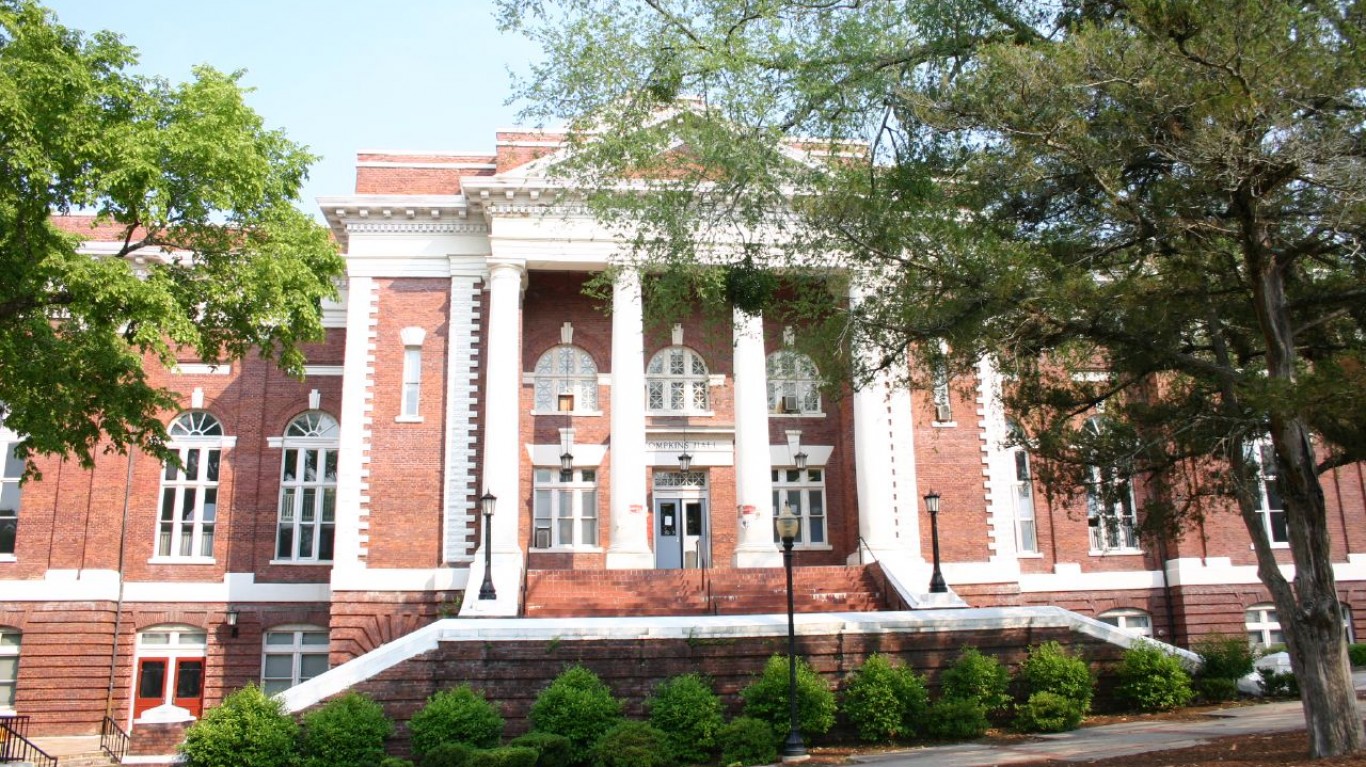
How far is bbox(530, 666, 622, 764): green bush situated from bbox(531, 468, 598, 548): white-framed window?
12.0 m

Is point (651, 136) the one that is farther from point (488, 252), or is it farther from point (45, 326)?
point (488, 252)

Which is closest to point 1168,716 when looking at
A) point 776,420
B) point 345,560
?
point 776,420

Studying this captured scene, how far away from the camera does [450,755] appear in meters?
15.8

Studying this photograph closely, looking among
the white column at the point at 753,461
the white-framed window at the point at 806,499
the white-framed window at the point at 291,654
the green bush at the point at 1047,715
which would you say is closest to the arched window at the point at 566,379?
the white column at the point at 753,461

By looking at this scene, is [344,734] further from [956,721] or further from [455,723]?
[956,721]

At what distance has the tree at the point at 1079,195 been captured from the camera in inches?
446

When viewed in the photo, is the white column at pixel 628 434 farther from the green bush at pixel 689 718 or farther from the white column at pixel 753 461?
the green bush at pixel 689 718

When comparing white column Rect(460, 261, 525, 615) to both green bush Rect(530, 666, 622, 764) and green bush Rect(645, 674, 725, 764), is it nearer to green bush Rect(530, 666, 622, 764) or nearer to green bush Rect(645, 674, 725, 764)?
green bush Rect(530, 666, 622, 764)

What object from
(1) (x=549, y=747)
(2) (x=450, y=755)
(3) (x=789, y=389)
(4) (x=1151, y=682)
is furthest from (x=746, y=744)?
(3) (x=789, y=389)

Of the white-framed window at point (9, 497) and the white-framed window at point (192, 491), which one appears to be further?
the white-framed window at point (192, 491)

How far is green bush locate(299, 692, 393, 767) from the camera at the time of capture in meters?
16.4

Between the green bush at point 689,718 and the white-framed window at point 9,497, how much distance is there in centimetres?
2022

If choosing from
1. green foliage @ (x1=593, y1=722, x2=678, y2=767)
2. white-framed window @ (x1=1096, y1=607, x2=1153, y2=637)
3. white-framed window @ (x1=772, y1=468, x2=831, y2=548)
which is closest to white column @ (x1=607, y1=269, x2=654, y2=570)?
white-framed window @ (x1=772, y1=468, x2=831, y2=548)

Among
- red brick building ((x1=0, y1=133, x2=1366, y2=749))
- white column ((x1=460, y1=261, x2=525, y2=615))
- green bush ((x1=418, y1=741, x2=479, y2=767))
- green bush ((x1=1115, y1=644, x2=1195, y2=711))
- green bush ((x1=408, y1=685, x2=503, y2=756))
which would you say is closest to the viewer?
green bush ((x1=418, y1=741, x2=479, y2=767))
